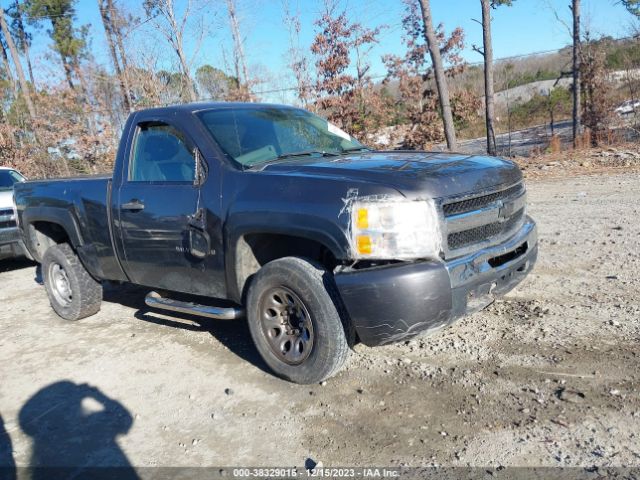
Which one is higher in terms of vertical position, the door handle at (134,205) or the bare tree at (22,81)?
the bare tree at (22,81)

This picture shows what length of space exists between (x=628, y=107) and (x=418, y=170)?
51.9ft

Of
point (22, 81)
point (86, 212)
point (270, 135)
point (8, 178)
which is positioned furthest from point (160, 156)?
point (22, 81)

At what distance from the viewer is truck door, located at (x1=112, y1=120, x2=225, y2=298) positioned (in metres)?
3.72

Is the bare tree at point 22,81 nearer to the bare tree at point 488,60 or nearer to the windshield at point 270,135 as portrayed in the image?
the bare tree at point 488,60

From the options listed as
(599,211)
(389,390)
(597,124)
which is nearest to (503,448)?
(389,390)

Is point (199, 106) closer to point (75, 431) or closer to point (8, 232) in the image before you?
point (75, 431)

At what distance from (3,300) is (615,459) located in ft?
22.2

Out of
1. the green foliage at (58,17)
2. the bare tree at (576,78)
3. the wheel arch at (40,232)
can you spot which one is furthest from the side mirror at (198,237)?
the green foliage at (58,17)

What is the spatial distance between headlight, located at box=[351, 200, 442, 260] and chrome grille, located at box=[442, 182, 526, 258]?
0.13 metres

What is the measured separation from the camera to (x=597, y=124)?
16234mm

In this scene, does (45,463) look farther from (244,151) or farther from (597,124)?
(597,124)

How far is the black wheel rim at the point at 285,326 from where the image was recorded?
133 inches

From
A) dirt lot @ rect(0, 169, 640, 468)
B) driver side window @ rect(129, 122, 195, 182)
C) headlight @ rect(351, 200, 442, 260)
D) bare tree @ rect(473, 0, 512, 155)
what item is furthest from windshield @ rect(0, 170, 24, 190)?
bare tree @ rect(473, 0, 512, 155)

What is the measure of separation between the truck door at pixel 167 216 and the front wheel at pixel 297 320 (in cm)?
43
